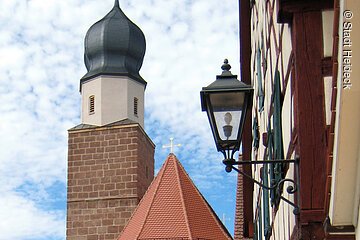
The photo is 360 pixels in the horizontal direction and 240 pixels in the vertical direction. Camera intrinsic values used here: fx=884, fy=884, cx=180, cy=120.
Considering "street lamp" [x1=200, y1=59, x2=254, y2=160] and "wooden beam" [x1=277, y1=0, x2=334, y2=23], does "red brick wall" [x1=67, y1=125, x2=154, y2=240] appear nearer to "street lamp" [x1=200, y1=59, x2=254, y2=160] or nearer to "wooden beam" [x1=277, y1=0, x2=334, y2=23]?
"street lamp" [x1=200, y1=59, x2=254, y2=160]

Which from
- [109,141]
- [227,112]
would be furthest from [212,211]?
[227,112]

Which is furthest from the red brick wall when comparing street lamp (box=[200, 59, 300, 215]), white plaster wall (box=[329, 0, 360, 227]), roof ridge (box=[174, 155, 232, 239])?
white plaster wall (box=[329, 0, 360, 227])

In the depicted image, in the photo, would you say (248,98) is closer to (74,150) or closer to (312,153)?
(312,153)

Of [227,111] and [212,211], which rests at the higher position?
[227,111]

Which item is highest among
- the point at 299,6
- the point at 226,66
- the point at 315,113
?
the point at 299,6

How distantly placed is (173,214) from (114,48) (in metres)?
10.0

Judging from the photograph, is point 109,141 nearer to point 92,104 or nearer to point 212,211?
point 92,104

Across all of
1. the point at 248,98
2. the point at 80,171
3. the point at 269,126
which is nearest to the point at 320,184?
the point at 248,98

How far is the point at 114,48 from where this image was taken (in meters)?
30.3

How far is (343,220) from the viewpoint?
4148mm

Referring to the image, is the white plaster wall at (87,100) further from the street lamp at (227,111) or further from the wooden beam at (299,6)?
the wooden beam at (299,6)

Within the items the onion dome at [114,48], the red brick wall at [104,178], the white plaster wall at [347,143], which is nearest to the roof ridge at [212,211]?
the red brick wall at [104,178]

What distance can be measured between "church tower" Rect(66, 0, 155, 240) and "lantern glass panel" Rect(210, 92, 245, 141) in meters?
21.7

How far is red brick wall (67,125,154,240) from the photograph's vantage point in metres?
27.2
